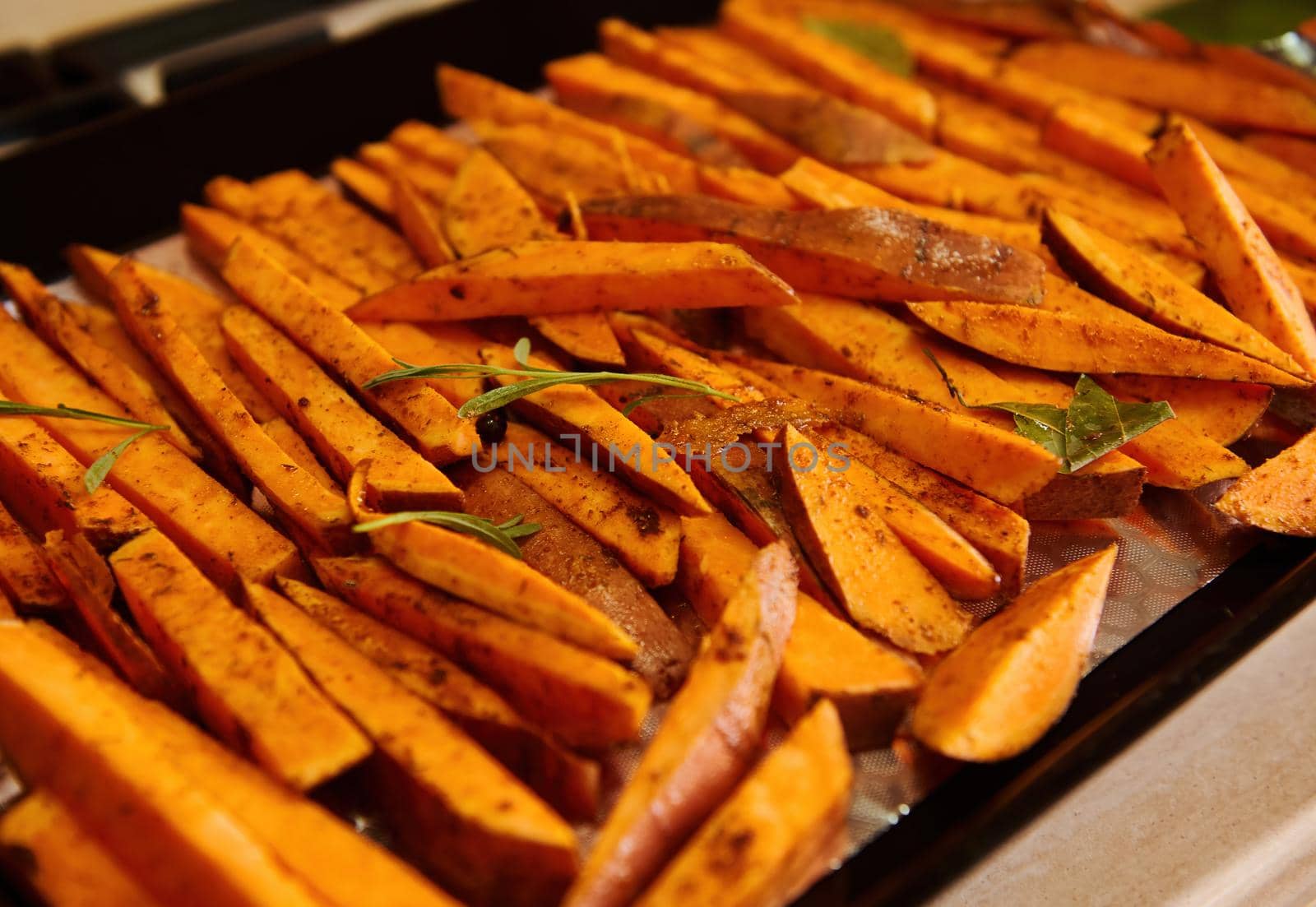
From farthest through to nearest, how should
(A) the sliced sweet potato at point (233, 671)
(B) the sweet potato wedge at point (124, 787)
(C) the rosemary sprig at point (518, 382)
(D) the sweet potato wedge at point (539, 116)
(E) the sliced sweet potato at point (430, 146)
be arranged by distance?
(E) the sliced sweet potato at point (430, 146) < (D) the sweet potato wedge at point (539, 116) < (C) the rosemary sprig at point (518, 382) < (A) the sliced sweet potato at point (233, 671) < (B) the sweet potato wedge at point (124, 787)

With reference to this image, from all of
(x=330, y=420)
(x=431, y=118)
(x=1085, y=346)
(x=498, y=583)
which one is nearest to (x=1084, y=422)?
(x=1085, y=346)

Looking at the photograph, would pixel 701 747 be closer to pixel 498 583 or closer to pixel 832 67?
pixel 498 583

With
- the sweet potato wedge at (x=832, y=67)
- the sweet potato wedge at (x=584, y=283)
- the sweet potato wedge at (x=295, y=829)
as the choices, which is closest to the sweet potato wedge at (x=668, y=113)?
the sweet potato wedge at (x=832, y=67)

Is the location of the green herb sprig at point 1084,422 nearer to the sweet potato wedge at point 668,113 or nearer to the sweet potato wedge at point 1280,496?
the sweet potato wedge at point 1280,496

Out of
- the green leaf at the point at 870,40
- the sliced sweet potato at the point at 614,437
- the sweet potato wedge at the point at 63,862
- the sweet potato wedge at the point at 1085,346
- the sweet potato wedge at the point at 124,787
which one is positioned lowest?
the sweet potato wedge at the point at 63,862

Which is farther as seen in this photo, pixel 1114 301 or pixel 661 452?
pixel 1114 301

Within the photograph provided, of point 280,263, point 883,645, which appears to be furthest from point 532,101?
point 883,645

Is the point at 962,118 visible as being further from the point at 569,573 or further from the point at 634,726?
the point at 634,726
